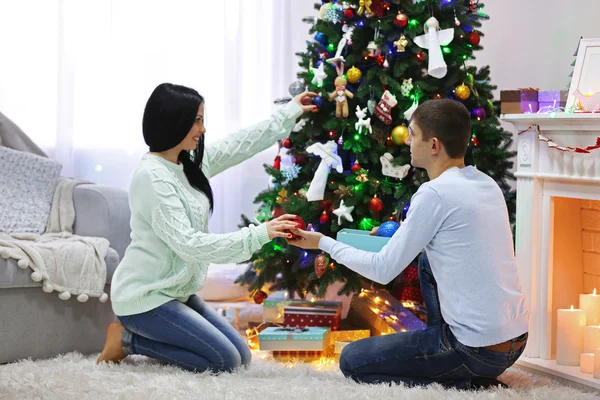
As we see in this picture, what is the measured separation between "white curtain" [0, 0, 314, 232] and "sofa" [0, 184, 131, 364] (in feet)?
3.33

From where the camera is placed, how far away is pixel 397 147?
9.83 ft

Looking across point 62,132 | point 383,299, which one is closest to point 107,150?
point 62,132

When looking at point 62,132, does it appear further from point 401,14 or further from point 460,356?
point 460,356

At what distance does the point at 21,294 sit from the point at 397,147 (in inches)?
58.7

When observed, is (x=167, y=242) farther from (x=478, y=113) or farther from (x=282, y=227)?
(x=478, y=113)

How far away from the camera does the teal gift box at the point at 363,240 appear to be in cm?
242

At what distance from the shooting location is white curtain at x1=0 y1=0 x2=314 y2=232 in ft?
13.3

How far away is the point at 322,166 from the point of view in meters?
2.97

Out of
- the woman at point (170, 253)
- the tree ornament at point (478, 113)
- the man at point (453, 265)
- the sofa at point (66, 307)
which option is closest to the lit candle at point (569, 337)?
the man at point (453, 265)

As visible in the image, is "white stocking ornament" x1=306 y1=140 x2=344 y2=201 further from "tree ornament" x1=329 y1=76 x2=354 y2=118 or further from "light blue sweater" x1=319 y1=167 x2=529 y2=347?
"light blue sweater" x1=319 y1=167 x2=529 y2=347

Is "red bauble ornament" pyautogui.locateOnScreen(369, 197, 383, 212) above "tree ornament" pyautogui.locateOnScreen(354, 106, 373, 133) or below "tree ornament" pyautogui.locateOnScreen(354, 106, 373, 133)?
below

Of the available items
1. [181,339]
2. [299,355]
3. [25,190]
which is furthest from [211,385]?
[25,190]

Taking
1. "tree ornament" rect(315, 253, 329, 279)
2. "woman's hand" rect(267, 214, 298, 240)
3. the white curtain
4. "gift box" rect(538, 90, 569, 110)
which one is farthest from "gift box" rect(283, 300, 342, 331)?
the white curtain

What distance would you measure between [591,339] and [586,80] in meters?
0.88
